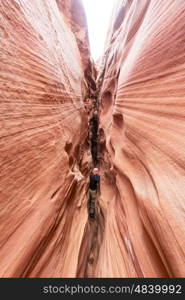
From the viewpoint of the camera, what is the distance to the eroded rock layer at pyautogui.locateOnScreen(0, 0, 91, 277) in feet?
2.46

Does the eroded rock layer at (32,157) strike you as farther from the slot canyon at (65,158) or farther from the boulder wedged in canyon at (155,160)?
the boulder wedged in canyon at (155,160)

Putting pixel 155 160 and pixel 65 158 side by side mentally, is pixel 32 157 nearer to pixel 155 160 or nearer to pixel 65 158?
pixel 65 158

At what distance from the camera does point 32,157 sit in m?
0.94

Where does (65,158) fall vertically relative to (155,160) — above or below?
below

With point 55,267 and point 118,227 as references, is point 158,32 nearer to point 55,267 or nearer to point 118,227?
point 118,227

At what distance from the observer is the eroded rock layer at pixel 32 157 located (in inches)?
29.5

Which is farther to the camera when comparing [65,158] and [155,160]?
[65,158]

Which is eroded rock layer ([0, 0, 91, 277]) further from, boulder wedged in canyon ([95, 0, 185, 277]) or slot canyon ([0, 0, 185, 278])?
boulder wedged in canyon ([95, 0, 185, 277])

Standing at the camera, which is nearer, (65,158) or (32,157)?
(32,157)

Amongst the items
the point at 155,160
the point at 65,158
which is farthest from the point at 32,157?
the point at 155,160

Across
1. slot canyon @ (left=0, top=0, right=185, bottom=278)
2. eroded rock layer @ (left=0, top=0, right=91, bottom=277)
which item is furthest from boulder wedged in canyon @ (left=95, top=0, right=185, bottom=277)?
eroded rock layer @ (left=0, top=0, right=91, bottom=277)

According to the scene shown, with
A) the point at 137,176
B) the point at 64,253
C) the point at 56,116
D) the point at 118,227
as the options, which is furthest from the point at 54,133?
the point at 118,227

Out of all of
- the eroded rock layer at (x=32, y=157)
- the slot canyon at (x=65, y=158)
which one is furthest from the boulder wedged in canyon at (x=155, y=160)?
the eroded rock layer at (x=32, y=157)

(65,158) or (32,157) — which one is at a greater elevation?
(32,157)
